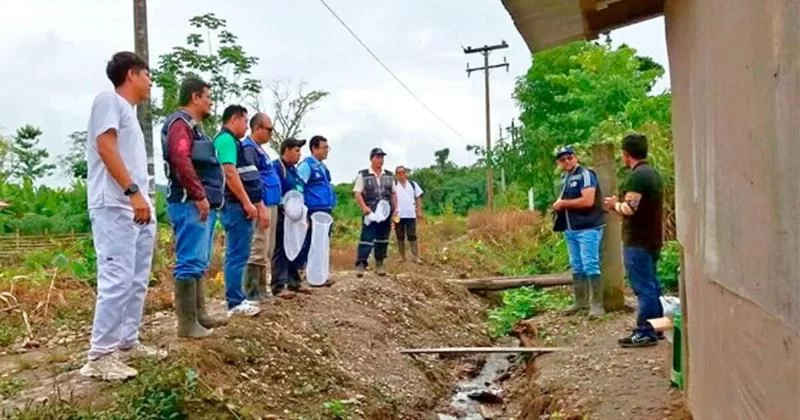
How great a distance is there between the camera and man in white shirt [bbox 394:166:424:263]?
39.2 ft

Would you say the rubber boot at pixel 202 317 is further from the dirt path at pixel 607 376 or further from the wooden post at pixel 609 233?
the wooden post at pixel 609 233

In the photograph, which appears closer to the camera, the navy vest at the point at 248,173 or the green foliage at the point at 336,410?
the green foliage at the point at 336,410

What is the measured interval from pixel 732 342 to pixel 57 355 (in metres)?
4.24

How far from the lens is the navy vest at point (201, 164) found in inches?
200

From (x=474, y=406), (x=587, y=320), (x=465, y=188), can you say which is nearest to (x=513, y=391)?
(x=474, y=406)

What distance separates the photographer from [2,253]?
11336mm

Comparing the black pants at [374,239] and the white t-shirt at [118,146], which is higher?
the white t-shirt at [118,146]

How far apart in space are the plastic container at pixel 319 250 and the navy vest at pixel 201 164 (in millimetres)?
2423

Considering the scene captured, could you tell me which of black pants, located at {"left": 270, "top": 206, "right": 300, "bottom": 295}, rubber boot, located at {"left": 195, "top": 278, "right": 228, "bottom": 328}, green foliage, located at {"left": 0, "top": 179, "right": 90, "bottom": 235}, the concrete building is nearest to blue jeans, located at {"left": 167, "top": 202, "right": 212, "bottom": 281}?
rubber boot, located at {"left": 195, "top": 278, "right": 228, "bottom": 328}

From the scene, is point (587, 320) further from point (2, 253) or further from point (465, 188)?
Answer: point (465, 188)

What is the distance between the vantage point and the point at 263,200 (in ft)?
22.3

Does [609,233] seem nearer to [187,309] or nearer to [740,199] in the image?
[187,309]

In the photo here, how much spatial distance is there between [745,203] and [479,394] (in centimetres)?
495

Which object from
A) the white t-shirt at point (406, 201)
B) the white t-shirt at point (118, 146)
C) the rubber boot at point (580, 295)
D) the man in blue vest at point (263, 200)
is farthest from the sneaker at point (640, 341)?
the white t-shirt at point (406, 201)
